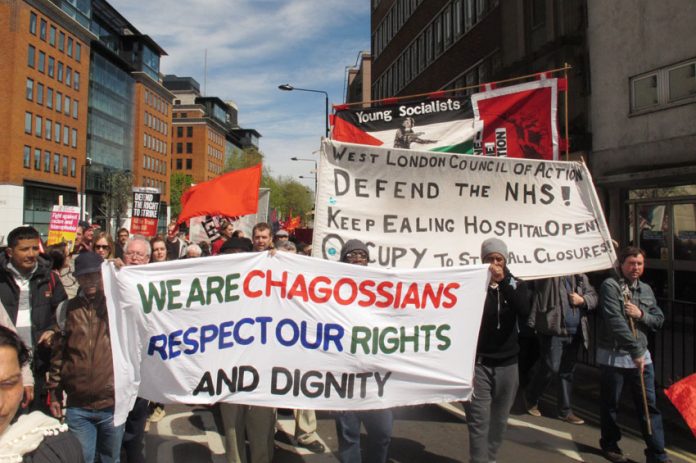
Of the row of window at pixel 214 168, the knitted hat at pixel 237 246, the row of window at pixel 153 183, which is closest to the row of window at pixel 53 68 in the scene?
the row of window at pixel 153 183

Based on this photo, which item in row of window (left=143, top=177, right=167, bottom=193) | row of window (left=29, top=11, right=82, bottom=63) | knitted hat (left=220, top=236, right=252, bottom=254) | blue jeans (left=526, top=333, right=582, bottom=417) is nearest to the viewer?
knitted hat (left=220, top=236, right=252, bottom=254)

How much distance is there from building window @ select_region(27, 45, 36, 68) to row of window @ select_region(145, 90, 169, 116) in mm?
28882

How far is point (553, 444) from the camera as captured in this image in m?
5.07

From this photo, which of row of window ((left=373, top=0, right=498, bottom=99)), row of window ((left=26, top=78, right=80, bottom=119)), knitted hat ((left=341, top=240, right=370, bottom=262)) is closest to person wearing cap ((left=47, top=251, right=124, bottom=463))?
knitted hat ((left=341, top=240, right=370, bottom=262))

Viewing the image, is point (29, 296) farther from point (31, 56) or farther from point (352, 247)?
point (31, 56)

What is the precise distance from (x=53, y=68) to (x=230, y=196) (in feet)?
199

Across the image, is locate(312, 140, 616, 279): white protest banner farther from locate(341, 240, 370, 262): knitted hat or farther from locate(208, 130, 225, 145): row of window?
locate(208, 130, 225, 145): row of window

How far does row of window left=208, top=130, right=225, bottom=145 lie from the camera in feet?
386

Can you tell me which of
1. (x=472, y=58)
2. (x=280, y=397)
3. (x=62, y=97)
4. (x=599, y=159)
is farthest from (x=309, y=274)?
(x=62, y=97)

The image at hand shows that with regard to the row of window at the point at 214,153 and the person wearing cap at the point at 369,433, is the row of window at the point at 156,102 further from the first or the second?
the person wearing cap at the point at 369,433

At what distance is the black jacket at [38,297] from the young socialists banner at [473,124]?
377cm

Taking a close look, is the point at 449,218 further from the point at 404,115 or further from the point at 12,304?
the point at 12,304

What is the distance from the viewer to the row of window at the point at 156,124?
85.1m

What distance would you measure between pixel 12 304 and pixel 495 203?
384 centimetres
